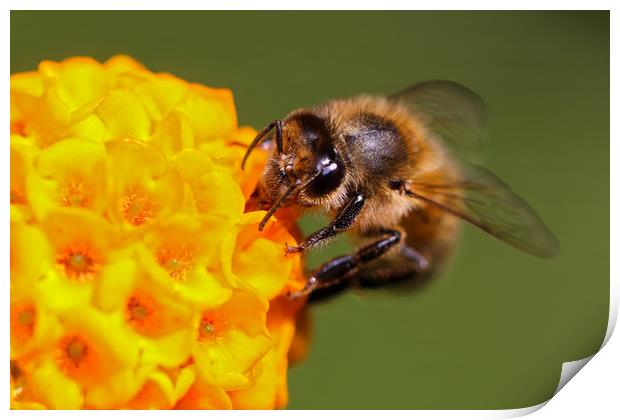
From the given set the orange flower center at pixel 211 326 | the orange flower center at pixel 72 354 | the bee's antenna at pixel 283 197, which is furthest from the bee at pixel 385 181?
the orange flower center at pixel 72 354

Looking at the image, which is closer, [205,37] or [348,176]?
[348,176]

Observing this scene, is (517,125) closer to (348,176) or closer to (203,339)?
(348,176)

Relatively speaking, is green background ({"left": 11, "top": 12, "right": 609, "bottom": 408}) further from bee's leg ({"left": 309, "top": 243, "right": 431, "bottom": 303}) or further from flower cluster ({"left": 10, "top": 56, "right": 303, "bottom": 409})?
flower cluster ({"left": 10, "top": 56, "right": 303, "bottom": 409})

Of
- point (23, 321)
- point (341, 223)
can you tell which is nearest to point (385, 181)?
point (341, 223)

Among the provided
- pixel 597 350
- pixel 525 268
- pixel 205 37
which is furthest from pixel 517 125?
pixel 597 350

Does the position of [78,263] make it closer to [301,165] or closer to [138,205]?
[138,205]
